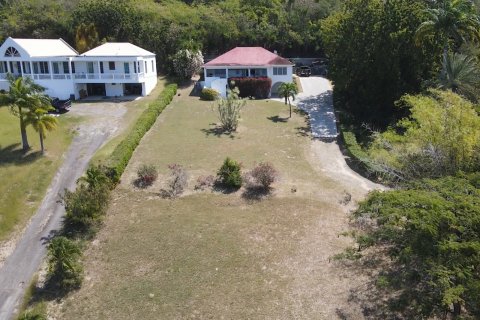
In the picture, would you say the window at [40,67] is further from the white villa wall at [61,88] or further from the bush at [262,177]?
the bush at [262,177]

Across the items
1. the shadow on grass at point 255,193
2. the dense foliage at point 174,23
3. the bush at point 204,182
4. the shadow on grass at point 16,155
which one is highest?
the dense foliage at point 174,23

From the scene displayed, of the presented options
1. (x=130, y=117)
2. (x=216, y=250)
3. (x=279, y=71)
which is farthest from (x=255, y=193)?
(x=279, y=71)

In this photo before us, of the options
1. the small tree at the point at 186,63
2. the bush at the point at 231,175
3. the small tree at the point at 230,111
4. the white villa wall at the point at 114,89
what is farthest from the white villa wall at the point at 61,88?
the bush at the point at 231,175

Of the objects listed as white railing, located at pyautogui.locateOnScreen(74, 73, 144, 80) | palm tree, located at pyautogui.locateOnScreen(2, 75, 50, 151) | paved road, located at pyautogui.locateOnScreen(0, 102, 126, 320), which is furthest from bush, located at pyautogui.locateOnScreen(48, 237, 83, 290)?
white railing, located at pyautogui.locateOnScreen(74, 73, 144, 80)

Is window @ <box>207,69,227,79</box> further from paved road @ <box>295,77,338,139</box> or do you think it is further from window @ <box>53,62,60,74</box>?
window @ <box>53,62,60,74</box>

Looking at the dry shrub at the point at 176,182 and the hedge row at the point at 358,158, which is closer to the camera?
the dry shrub at the point at 176,182

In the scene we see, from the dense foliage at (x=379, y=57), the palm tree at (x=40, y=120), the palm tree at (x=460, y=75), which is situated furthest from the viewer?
the dense foliage at (x=379, y=57)

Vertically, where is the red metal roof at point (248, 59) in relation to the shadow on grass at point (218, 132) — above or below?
above
